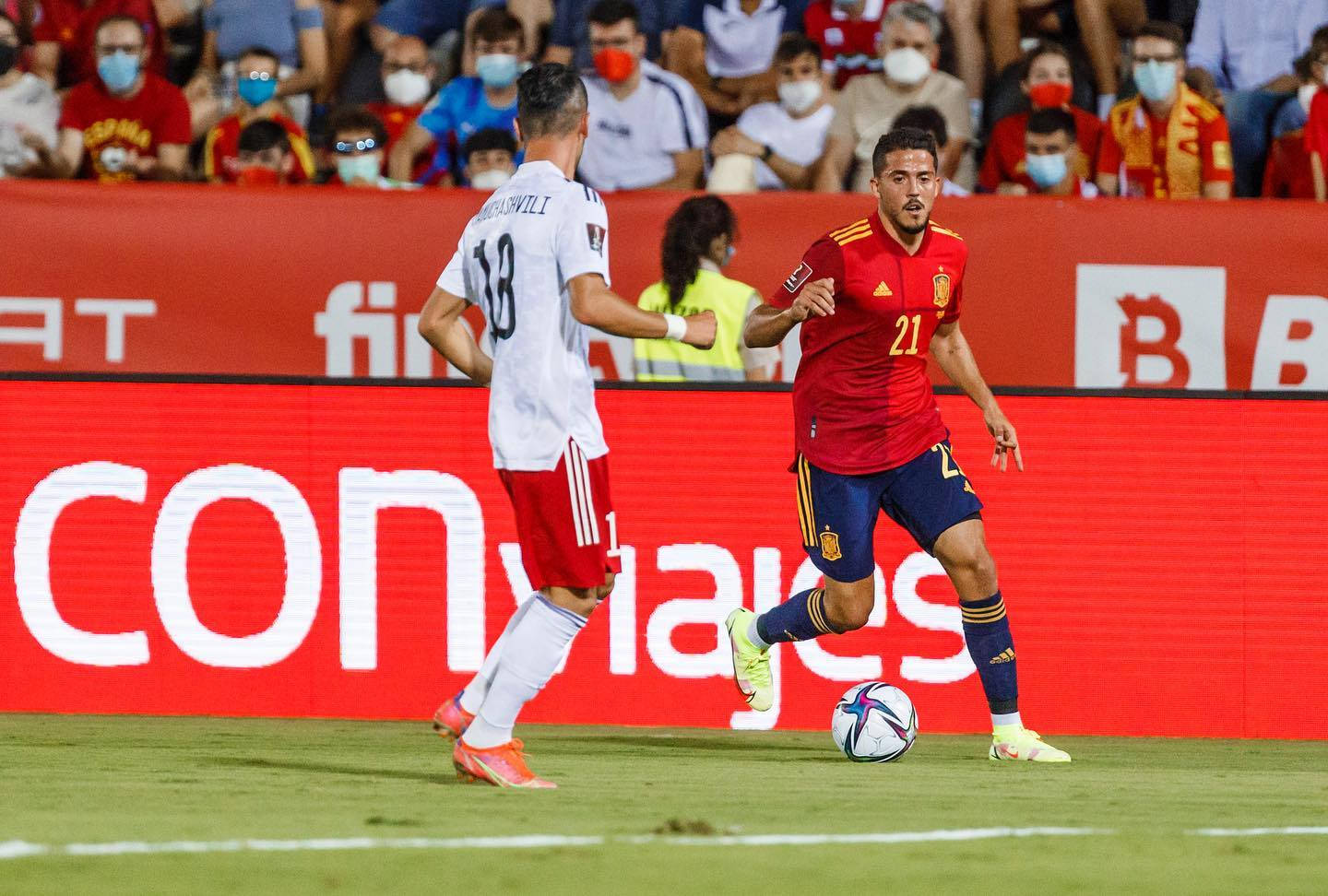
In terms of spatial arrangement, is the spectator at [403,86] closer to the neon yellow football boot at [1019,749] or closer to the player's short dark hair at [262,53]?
the player's short dark hair at [262,53]

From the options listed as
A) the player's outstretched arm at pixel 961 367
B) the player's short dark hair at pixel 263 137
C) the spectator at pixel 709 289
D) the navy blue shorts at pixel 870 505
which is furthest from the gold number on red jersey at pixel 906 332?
the player's short dark hair at pixel 263 137

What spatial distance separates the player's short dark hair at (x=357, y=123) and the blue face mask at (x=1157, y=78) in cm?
435

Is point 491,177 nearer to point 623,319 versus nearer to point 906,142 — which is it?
point 906,142

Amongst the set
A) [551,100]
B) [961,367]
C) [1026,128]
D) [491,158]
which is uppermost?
[1026,128]

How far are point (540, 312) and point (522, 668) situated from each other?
3.63ft

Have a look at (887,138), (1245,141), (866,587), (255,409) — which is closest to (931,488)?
(866,587)

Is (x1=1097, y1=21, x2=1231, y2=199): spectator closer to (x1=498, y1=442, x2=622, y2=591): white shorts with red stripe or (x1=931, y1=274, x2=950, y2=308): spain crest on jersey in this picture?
(x1=931, y1=274, x2=950, y2=308): spain crest on jersey

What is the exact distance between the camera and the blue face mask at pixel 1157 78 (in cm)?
1123

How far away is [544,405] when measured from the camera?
6242mm

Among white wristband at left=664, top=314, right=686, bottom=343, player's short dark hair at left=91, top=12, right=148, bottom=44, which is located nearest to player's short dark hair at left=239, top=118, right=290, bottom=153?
player's short dark hair at left=91, top=12, right=148, bottom=44

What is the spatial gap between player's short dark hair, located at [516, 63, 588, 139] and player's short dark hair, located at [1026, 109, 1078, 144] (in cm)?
549

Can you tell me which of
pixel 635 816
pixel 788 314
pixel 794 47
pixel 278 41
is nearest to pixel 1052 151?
pixel 794 47

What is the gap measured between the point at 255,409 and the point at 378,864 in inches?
189

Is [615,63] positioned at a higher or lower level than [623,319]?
higher
